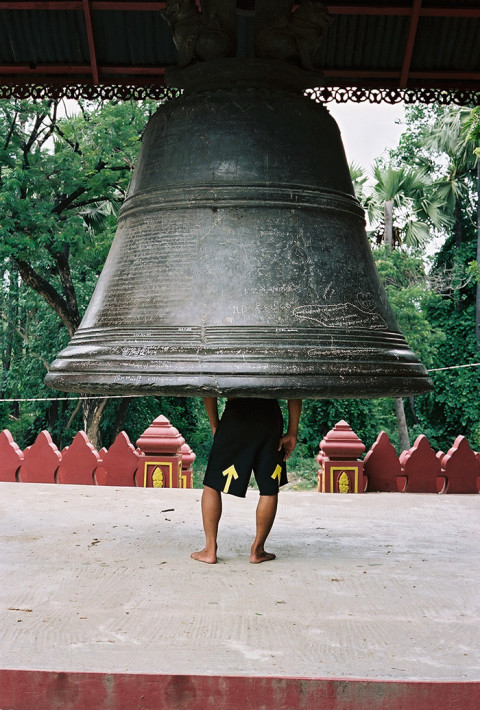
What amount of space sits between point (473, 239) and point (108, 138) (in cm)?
1093

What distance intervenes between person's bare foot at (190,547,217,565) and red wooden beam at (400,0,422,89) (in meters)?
2.60

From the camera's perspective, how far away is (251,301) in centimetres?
261

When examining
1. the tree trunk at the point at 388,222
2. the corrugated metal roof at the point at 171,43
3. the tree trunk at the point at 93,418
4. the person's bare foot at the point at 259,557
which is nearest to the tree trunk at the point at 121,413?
the tree trunk at the point at 93,418

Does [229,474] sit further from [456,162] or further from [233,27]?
[456,162]

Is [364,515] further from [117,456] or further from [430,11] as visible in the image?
[430,11]

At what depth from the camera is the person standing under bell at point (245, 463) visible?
358cm

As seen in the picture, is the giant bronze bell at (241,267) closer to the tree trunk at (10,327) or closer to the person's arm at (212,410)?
the person's arm at (212,410)

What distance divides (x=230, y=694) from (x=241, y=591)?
0.88m

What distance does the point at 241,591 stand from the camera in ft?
10.3

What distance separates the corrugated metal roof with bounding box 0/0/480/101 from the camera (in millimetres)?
3896

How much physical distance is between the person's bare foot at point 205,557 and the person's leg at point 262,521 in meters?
0.18

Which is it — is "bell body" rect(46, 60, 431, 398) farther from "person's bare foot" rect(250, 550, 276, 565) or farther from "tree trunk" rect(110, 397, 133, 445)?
"tree trunk" rect(110, 397, 133, 445)

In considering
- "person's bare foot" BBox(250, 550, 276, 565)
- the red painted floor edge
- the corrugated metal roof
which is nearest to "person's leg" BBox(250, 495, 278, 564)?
"person's bare foot" BBox(250, 550, 276, 565)

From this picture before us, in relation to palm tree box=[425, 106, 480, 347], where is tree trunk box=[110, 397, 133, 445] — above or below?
below
